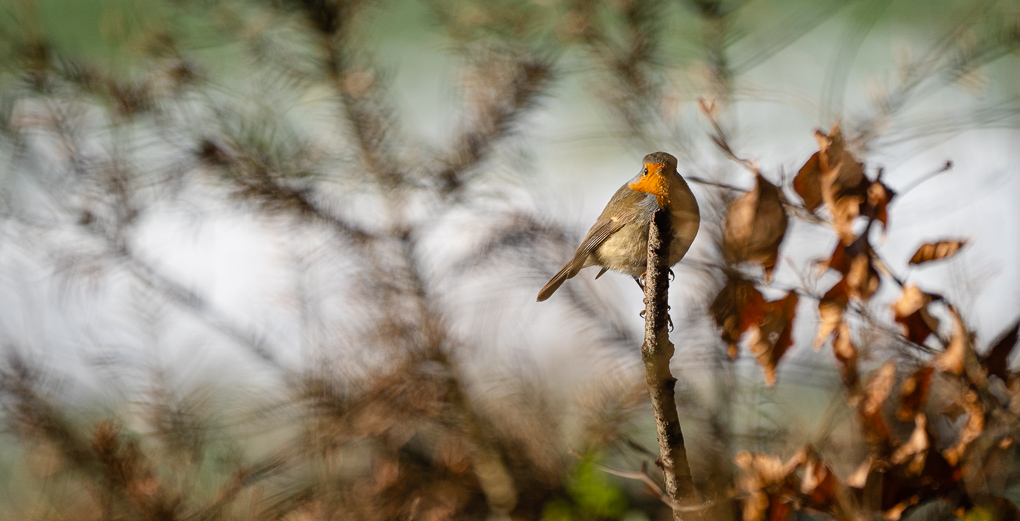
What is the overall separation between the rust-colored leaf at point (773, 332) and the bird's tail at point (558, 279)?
0.50 meters

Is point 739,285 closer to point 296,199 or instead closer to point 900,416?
point 900,416

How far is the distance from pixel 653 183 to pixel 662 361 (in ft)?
0.88

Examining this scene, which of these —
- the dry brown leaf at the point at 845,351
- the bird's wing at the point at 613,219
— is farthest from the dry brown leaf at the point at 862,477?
the bird's wing at the point at 613,219

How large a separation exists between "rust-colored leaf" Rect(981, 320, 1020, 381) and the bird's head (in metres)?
0.57

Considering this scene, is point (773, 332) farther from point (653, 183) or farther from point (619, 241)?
point (619, 241)

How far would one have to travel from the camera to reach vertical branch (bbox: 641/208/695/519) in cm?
93

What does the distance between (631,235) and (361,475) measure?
1.05 m

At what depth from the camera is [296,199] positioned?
1.95m

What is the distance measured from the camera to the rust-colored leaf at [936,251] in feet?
3.47

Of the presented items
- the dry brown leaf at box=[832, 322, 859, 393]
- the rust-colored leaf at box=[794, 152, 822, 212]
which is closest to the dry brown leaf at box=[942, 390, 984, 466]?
the dry brown leaf at box=[832, 322, 859, 393]

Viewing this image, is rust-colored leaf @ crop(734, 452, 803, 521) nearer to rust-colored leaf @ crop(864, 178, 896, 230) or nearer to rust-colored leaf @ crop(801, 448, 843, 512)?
rust-colored leaf @ crop(801, 448, 843, 512)

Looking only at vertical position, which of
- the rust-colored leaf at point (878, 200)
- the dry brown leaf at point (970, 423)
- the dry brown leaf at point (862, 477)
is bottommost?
the dry brown leaf at point (862, 477)

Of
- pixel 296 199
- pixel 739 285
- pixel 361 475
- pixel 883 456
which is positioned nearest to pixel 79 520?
pixel 361 475

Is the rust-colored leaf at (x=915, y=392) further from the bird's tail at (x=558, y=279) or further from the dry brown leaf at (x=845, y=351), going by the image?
the bird's tail at (x=558, y=279)
